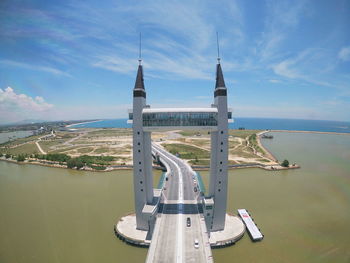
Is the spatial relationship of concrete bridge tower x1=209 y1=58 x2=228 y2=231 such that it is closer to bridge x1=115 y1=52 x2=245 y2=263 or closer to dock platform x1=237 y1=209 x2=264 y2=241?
bridge x1=115 y1=52 x2=245 y2=263

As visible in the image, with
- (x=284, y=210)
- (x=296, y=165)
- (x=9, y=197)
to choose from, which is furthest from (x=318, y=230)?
(x=9, y=197)

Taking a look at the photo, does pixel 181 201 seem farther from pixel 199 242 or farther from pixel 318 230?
pixel 318 230

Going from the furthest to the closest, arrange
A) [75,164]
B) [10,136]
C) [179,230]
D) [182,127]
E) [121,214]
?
[10,136], [75,164], [121,214], [182,127], [179,230]

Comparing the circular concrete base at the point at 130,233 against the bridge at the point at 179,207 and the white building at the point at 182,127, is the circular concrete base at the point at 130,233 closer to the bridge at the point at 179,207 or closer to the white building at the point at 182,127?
the bridge at the point at 179,207

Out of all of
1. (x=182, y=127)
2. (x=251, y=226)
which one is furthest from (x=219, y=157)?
(x=251, y=226)

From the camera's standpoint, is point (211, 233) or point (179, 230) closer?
point (179, 230)

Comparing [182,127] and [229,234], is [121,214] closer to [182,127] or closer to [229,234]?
[229,234]
